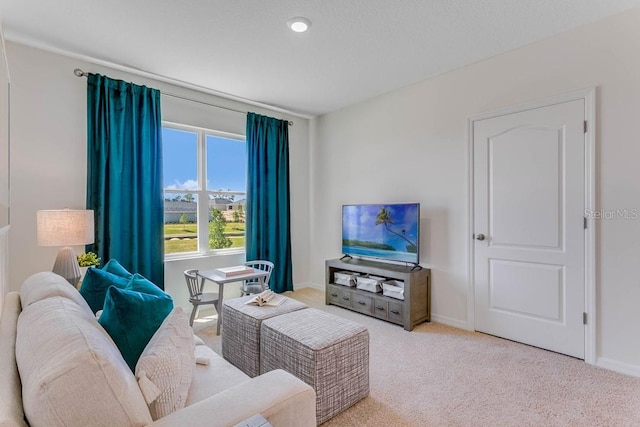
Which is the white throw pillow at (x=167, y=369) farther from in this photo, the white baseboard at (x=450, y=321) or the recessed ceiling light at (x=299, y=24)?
the white baseboard at (x=450, y=321)

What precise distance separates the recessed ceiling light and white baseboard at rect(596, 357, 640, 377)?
334 centimetres

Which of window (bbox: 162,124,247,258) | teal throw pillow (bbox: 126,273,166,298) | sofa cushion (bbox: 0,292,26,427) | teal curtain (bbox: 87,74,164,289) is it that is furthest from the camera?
window (bbox: 162,124,247,258)

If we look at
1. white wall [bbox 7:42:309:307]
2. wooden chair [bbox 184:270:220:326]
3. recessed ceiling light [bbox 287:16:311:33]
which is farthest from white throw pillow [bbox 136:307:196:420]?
white wall [bbox 7:42:309:307]

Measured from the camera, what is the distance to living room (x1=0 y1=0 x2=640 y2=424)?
7.59ft

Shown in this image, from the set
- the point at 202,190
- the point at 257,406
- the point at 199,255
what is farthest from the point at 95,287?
the point at 202,190

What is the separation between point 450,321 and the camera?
3262mm

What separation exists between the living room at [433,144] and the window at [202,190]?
0.61ft

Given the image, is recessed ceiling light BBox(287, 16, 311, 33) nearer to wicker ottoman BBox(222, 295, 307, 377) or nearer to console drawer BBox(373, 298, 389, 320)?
wicker ottoman BBox(222, 295, 307, 377)

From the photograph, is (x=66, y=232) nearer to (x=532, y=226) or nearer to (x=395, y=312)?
(x=395, y=312)

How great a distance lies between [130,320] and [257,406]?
2.26 feet

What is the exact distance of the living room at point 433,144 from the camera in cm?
231

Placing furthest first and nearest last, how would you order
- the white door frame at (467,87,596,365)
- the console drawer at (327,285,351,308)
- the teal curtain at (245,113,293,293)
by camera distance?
the teal curtain at (245,113,293,293) < the console drawer at (327,285,351,308) < the white door frame at (467,87,596,365)

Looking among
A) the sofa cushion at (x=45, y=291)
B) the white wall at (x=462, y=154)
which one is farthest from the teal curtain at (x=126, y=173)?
the white wall at (x=462, y=154)

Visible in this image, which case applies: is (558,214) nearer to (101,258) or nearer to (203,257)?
(203,257)
